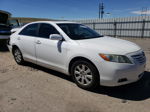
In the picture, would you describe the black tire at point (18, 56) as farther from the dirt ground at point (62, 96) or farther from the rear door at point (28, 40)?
the dirt ground at point (62, 96)

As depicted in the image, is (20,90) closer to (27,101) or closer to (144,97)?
(27,101)

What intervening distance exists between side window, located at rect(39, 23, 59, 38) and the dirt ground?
1227mm

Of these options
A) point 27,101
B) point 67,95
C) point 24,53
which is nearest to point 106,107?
point 67,95

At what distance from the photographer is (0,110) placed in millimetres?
2570

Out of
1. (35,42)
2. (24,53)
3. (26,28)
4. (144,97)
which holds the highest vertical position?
(26,28)

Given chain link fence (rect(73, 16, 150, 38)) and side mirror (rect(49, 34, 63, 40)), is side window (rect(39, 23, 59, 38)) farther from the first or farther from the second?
chain link fence (rect(73, 16, 150, 38))

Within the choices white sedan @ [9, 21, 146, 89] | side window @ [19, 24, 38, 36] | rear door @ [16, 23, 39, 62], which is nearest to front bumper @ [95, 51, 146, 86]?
white sedan @ [9, 21, 146, 89]

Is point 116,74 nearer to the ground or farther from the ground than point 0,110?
farther from the ground

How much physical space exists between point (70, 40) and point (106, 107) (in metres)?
1.70

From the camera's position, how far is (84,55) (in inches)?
122

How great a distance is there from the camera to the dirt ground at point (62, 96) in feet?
8.64

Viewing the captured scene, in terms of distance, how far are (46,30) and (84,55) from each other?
159 centimetres

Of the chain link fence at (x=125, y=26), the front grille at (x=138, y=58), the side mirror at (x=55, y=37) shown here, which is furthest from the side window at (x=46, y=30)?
the chain link fence at (x=125, y=26)

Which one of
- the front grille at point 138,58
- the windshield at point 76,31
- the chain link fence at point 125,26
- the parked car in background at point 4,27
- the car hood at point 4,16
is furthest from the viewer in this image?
the chain link fence at point 125,26
